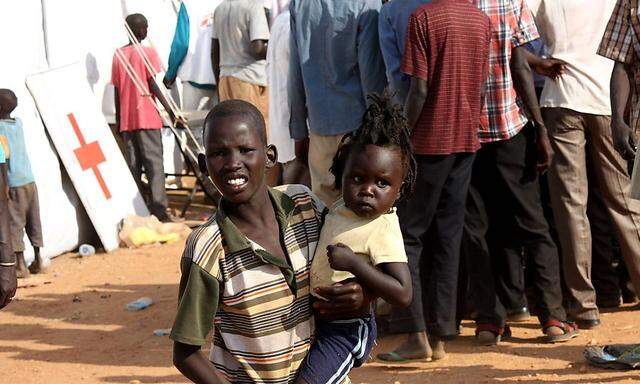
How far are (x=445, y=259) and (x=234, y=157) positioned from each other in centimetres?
337

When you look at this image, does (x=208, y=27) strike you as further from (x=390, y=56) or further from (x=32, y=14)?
(x=390, y=56)

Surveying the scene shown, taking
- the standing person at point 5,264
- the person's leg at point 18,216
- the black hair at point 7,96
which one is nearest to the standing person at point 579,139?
the standing person at point 5,264

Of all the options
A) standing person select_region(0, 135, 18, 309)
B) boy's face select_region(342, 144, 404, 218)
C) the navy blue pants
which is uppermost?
boy's face select_region(342, 144, 404, 218)

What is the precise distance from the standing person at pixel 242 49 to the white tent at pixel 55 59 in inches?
56.3

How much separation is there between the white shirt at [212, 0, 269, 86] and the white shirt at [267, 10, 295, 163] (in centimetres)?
254

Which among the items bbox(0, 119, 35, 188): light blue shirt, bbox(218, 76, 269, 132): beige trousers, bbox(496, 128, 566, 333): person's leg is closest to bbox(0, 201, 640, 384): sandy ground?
bbox(496, 128, 566, 333): person's leg

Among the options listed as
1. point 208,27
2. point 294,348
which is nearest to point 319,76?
point 294,348

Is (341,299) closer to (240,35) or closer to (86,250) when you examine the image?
(240,35)

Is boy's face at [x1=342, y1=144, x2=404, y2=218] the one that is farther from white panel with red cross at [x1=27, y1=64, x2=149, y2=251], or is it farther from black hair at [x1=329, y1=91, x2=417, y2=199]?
white panel with red cross at [x1=27, y1=64, x2=149, y2=251]

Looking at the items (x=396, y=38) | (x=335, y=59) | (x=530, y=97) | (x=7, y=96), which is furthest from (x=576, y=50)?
(x=7, y=96)

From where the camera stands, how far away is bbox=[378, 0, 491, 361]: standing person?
5.77 meters

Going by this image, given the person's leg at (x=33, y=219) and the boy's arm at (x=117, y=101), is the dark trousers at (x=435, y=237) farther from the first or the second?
the boy's arm at (x=117, y=101)

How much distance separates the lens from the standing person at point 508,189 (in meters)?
6.09

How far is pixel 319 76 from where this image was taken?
21.2ft
